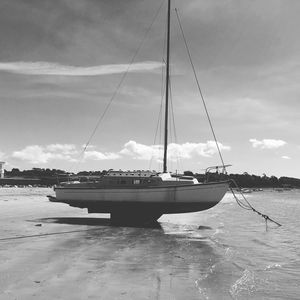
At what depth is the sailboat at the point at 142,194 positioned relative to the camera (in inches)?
845

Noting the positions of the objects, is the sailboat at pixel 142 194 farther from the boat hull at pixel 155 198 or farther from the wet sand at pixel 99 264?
the wet sand at pixel 99 264

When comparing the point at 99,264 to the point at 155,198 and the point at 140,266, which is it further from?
the point at 155,198

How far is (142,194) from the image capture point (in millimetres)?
22188

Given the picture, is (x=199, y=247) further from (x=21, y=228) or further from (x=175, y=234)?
(x=21, y=228)

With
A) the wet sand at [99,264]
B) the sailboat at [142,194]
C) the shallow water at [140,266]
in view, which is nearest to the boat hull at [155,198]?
the sailboat at [142,194]

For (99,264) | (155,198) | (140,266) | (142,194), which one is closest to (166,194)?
(155,198)

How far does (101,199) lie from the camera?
76.8 feet

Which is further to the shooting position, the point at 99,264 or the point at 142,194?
the point at 142,194

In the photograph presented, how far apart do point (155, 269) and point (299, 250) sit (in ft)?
29.4

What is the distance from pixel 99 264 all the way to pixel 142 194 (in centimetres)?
1106

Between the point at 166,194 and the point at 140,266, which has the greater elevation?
the point at 166,194

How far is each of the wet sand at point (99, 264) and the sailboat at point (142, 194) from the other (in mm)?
2982

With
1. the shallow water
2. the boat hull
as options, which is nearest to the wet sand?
the shallow water

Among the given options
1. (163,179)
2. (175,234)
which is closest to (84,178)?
(163,179)
